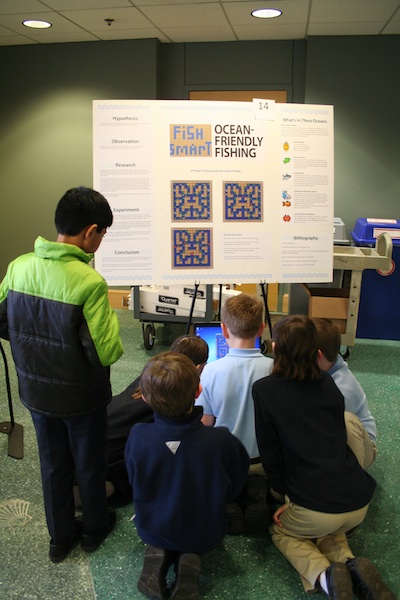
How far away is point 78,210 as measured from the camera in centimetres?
151

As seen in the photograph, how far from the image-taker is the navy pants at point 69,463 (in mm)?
1582

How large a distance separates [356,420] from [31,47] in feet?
14.8

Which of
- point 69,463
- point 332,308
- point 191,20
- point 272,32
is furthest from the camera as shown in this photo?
point 272,32

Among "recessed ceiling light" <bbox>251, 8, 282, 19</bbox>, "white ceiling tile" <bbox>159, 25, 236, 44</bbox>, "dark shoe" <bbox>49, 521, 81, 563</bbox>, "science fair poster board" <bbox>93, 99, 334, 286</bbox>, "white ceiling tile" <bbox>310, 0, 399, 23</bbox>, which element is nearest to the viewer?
"dark shoe" <bbox>49, 521, 81, 563</bbox>

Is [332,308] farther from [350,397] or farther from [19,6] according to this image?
[19,6]

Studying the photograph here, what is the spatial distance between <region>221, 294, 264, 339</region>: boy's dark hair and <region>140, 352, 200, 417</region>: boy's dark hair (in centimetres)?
43

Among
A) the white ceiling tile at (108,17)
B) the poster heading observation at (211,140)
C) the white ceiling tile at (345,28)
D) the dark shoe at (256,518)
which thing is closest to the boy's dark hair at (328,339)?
the dark shoe at (256,518)

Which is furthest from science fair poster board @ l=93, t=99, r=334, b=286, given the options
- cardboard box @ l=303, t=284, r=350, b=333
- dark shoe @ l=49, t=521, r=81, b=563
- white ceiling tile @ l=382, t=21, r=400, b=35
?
white ceiling tile @ l=382, t=21, r=400, b=35

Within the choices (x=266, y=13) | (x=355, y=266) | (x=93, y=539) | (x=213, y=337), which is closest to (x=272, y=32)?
(x=266, y=13)

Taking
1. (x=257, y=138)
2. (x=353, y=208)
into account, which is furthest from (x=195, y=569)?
(x=353, y=208)

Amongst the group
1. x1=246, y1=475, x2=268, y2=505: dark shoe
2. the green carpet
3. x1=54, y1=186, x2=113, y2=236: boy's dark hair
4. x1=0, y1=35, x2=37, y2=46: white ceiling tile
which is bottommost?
the green carpet

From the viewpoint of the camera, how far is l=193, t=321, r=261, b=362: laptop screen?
2775 mm

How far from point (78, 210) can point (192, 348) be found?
2.36ft

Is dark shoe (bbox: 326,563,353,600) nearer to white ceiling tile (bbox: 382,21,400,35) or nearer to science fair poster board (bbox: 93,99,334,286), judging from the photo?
science fair poster board (bbox: 93,99,334,286)
